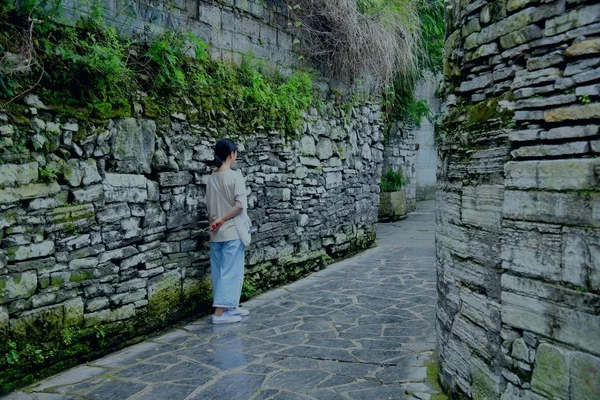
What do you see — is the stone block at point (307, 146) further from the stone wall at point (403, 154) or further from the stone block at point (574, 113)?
the stone wall at point (403, 154)

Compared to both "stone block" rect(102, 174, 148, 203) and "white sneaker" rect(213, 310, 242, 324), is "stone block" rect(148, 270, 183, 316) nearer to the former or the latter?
"white sneaker" rect(213, 310, 242, 324)

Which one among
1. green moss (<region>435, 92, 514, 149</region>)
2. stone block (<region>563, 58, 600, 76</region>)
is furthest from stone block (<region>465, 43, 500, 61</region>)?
stone block (<region>563, 58, 600, 76</region>)

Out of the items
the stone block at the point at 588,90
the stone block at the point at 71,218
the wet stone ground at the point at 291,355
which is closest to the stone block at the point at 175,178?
the stone block at the point at 71,218

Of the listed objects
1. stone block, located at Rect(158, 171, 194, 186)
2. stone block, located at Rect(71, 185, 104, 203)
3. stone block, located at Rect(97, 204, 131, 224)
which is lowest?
stone block, located at Rect(97, 204, 131, 224)

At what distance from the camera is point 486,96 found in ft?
8.98

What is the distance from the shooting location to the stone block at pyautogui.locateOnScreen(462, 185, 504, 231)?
255 centimetres

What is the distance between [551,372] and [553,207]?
668 mm

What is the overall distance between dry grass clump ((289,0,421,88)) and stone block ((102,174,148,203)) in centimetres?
340

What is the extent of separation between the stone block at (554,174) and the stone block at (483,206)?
0.51ft

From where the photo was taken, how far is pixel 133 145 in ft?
14.1

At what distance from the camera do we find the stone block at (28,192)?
3.30 meters

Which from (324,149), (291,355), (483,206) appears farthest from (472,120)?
(324,149)

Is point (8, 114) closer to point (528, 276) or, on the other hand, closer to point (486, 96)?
point (486, 96)

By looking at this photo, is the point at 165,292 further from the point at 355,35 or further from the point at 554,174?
the point at 355,35
